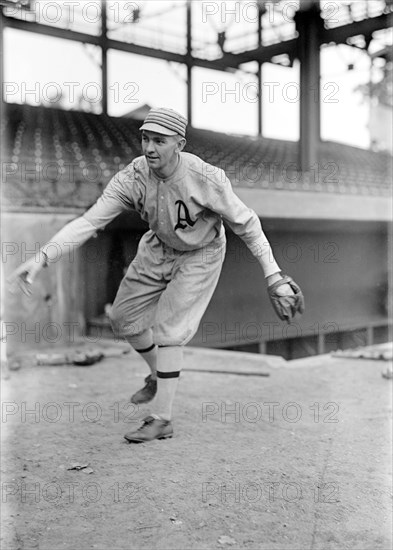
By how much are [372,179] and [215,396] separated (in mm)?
9403

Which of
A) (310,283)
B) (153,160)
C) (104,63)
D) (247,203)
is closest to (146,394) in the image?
(153,160)

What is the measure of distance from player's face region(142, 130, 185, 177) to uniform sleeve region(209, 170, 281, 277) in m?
0.27

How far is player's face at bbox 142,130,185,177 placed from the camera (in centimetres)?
321

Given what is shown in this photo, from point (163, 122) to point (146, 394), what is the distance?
1.82 metres

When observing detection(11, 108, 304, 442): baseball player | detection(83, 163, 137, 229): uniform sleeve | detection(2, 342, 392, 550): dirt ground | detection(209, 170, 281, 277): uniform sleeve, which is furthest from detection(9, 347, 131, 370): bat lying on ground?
detection(209, 170, 281, 277): uniform sleeve

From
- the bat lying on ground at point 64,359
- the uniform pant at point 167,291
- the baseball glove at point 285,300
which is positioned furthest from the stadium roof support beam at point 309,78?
the baseball glove at point 285,300

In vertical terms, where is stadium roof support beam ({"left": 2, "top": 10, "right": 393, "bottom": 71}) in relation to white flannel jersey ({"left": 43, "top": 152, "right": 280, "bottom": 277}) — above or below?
above

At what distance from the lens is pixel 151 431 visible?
357 centimetres

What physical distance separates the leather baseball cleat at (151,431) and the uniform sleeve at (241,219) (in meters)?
1.00

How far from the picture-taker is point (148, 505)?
2.68 metres

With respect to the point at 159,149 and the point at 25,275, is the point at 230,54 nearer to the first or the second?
the point at 159,149

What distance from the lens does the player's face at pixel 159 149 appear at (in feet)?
10.5

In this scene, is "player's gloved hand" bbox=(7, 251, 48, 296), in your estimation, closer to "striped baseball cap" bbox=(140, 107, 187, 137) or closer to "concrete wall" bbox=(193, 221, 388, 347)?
"striped baseball cap" bbox=(140, 107, 187, 137)

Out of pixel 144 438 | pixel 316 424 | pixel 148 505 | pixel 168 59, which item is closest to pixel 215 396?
pixel 316 424
